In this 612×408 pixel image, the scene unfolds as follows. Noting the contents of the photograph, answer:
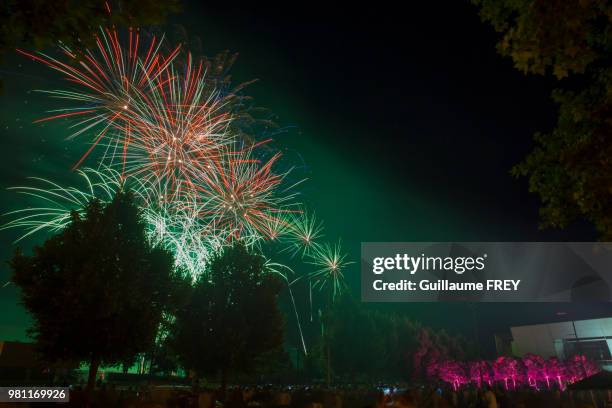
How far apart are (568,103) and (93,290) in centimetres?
1763

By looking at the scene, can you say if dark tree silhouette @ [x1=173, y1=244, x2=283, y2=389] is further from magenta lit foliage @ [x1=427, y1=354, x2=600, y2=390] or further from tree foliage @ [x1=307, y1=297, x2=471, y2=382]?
magenta lit foliage @ [x1=427, y1=354, x2=600, y2=390]

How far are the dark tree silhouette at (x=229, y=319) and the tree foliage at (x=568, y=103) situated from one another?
748 inches

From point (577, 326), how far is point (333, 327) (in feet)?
134

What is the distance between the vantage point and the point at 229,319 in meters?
25.4

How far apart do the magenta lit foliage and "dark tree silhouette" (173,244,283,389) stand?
48200mm

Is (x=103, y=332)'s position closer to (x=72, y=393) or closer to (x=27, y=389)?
(x=72, y=393)

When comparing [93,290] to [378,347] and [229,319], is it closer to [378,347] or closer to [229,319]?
[229,319]

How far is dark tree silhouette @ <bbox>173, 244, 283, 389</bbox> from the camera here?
24.6 meters

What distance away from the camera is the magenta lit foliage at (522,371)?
6128 centimetres

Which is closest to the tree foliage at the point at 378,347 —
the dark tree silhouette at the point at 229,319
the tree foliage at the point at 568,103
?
the dark tree silhouette at the point at 229,319

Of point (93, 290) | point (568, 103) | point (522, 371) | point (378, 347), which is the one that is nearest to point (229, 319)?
point (93, 290)

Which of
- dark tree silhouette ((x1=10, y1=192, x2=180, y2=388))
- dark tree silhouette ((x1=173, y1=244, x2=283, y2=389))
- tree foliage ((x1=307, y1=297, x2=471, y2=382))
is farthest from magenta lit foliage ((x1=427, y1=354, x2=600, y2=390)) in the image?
dark tree silhouette ((x1=10, y1=192, x2=180, y2=388))

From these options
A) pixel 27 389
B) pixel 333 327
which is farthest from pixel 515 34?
pixel 333 327

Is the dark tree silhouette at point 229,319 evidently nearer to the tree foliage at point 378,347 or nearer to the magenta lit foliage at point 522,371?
the tree foliage at point 378,347
